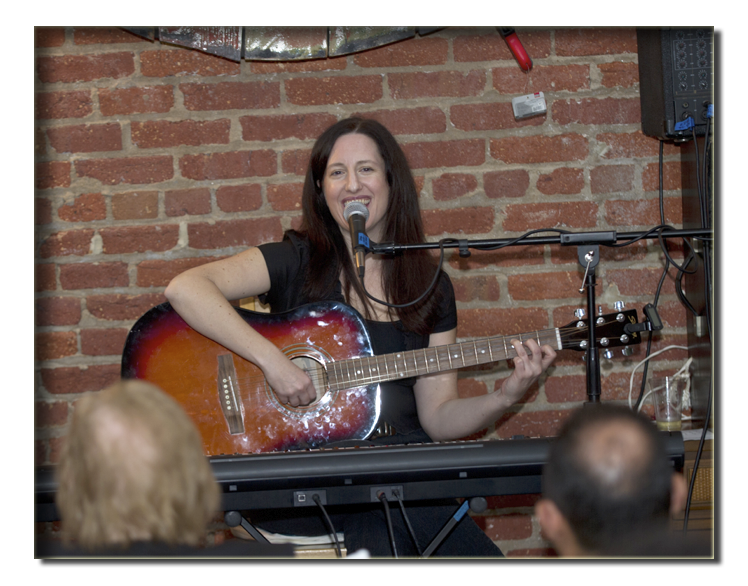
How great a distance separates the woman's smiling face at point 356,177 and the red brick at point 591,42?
24.8 inches

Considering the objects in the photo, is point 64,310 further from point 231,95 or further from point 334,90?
point 334,90

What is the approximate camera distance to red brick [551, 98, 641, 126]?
1.96 metres

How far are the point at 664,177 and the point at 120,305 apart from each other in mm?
1606

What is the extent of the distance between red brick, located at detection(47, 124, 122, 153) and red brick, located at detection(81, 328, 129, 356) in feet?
1.67

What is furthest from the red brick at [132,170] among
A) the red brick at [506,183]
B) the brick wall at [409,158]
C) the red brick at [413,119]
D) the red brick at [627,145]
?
the red brick at [627,145]

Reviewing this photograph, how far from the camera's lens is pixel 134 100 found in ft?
6.27

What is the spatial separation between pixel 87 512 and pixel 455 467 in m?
0.68

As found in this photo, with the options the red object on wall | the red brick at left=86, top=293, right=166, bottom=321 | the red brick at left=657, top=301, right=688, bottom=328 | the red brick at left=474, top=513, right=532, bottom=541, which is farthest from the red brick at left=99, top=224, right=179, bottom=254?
the red brick at left=657, top=301, right=688, bottom=328

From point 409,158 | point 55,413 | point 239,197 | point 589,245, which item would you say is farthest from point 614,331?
point 55,413

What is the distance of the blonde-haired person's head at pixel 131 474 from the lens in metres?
0.76

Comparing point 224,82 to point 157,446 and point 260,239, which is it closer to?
point 260,239

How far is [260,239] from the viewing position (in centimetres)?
196

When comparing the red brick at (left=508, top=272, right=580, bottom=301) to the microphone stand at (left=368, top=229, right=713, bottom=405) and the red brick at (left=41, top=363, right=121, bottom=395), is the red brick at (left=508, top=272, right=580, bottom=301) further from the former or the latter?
the red brick at (left=41, top=363, right=121, bottom=395)
